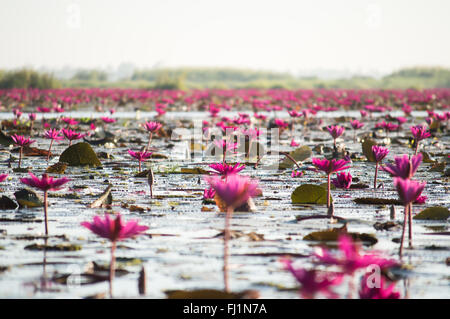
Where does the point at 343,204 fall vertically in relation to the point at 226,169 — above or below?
below

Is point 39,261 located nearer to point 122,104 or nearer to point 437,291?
point 437,291

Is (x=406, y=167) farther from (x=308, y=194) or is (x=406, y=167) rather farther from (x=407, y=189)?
(x=308, y=194)

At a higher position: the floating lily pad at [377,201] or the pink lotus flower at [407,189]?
the pink lotus flower at [407,189]

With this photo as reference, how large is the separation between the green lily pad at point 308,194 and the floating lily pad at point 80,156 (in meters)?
2.89

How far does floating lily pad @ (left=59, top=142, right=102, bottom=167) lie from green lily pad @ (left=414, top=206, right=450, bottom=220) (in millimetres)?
3825

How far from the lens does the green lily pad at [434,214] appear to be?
3.81 metres

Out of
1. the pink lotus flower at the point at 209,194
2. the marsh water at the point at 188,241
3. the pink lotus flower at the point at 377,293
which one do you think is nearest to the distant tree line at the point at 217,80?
the marsh water at the point at 188,241

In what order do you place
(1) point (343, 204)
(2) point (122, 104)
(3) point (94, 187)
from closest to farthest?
(1) point (343, 204) < (3) point (94, 187) < (2) point (122, 104)

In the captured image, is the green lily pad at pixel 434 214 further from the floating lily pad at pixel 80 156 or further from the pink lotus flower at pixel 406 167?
the floating lily pad at pixel 80 156

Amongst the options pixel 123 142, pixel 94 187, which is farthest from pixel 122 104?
pixel 94 187

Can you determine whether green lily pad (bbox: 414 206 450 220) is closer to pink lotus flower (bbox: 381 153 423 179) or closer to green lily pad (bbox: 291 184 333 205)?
green lily pad (bbox: 291 184 333 205)

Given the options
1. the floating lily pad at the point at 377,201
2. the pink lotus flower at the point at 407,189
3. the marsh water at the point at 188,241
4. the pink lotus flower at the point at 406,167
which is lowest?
the marsh water at the point at 188,241

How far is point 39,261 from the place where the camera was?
107 inches
